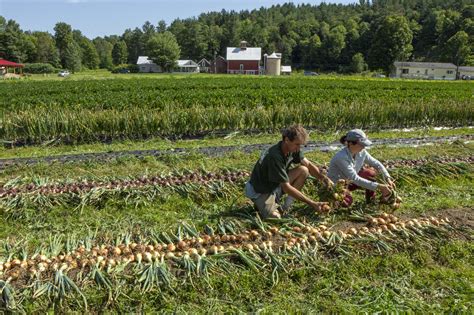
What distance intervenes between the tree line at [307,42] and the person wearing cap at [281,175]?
7059 centimetres

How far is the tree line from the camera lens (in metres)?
69.1

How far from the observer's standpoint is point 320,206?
14.6 feet

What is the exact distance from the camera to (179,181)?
5.91 meters

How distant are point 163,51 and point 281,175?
73.0m

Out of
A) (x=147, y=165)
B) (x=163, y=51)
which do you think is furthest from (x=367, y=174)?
(x=163, y=51)

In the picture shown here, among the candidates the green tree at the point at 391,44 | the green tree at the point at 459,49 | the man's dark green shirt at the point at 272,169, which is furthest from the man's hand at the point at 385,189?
the green tree at the point at 459,49

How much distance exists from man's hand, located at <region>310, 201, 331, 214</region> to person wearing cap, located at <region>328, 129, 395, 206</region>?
0.53 metres

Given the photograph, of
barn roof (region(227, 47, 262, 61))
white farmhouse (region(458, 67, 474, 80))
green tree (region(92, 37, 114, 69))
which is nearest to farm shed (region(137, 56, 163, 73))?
green tree (region(92, 37, 114, 69))

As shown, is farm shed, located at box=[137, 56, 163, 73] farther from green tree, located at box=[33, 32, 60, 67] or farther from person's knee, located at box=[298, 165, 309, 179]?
person's knee, located at box=[298, 165, 309, 179]

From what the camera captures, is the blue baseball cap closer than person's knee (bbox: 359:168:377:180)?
Yes

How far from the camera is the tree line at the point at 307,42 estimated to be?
2721 inches

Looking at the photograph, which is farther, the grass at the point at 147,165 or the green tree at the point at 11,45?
the green tree at the point at 11,45

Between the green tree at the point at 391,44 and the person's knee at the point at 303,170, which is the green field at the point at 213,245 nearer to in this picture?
the person's knee at the point at 303,170

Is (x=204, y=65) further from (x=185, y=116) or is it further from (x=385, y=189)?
(x=385, y=189)
